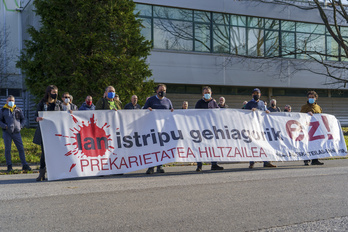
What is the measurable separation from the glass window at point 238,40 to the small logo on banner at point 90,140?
63.9 feet

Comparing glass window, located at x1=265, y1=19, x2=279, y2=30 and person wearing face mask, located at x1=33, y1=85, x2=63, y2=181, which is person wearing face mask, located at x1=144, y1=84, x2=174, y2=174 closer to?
person wearing face mask, located at x1=33, y1=85, x2=63, y2=181

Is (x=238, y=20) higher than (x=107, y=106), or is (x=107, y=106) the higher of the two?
(x=238, y=20)

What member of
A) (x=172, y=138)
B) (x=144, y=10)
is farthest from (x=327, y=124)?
(x=144, y=10)

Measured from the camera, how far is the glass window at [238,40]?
28688 mm

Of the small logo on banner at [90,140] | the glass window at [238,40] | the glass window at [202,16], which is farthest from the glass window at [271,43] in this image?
the small logo on banner at [90,140]

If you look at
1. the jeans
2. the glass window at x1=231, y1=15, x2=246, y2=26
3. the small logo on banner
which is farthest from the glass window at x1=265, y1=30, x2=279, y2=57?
the small logo on banner

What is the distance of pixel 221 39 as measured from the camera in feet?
93.0

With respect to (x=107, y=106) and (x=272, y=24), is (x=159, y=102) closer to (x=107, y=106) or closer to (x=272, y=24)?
(x=107, y=106)

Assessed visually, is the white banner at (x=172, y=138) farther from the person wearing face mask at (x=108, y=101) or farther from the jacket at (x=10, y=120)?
the jacket at (x=10, y=120)

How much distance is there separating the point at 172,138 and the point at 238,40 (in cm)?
1924

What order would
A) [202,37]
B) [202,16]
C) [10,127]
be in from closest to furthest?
[10,127], [202,16], [202,37]

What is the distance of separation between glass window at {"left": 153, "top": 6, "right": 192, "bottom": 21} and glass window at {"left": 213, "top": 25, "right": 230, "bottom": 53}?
2050 millimetres

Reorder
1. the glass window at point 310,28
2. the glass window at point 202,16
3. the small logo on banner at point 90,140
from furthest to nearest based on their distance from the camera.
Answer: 1. the glass window at point 310,28
2. the glass window at point 202,16
3. the small logo on banner at point 90,140

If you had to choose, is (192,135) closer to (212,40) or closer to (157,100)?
(157,100)
